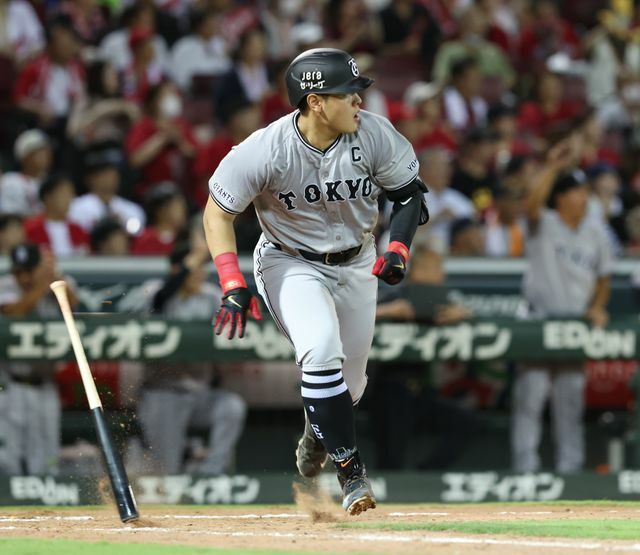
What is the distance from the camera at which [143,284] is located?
8430 millimetres

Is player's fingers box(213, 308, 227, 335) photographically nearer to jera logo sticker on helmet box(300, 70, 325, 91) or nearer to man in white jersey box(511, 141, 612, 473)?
jera logo sticker on helmet box(300, 70, 325, 91)

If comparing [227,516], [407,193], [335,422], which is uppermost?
[407,193]

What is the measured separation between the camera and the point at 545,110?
39.7 ft

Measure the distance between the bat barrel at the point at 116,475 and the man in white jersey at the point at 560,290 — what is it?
336cm

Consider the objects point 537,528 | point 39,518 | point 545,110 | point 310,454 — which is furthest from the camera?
point 545,110

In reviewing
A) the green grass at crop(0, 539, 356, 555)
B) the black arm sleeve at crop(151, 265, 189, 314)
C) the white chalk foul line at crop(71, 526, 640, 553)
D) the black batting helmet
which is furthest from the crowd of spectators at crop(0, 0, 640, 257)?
the green grass at crop(0, 539, 356, 555)

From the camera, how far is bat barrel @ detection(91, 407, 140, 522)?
17.9 ft

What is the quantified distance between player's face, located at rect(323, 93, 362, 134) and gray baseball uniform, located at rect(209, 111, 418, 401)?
0.10 meters

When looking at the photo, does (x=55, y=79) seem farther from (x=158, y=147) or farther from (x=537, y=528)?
(x=537, y=528)

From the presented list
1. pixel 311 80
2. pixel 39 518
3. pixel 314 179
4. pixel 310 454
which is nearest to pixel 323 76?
pixel 311 80

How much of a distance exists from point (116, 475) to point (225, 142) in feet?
15.9

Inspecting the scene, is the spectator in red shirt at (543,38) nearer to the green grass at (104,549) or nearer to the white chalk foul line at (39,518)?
the white chalk foul line at (39,518)

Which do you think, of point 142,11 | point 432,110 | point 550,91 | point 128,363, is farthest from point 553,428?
point 142,11

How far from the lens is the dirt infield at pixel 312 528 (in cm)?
455
